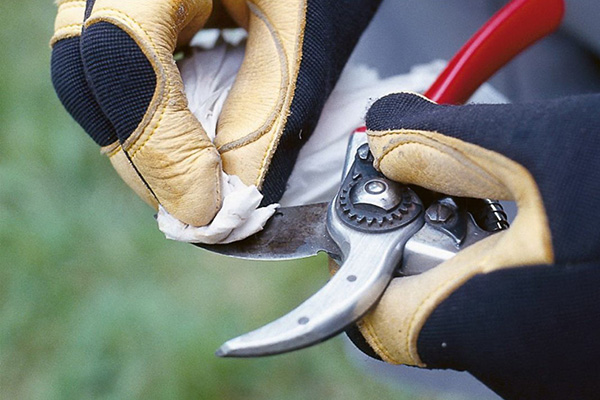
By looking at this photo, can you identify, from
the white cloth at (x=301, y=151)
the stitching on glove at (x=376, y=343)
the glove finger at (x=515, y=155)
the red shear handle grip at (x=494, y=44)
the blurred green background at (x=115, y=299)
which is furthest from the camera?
the blurred green background at (x=115, y=299)

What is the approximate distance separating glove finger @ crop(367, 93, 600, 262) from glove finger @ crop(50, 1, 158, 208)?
30cm

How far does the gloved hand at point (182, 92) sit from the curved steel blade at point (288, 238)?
0.05 m

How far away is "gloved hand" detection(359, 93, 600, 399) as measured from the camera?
586 mm

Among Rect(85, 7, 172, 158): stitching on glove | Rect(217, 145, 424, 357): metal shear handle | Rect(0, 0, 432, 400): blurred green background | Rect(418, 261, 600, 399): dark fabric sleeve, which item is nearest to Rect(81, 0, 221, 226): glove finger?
Rect(85, 7, 172, 158): stitching on glove

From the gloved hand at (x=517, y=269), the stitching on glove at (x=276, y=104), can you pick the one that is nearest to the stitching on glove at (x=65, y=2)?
the stitching on glove at (x=276, y=104)

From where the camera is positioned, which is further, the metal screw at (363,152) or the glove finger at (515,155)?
the metal screw at (363,152)

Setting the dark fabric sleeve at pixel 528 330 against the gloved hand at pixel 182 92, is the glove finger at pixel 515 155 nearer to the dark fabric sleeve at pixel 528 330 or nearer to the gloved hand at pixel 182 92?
the dark fabric sleeve at pixel 528 330

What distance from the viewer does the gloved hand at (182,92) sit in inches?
30.3

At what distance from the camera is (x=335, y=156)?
98 cm

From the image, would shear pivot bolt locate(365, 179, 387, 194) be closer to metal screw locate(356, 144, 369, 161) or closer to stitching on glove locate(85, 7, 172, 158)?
metal screw locate(356, 144, 369, 161)

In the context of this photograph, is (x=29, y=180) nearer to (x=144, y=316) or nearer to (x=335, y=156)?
(x=144, y=316)

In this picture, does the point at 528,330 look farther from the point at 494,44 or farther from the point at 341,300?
the point at 494,44

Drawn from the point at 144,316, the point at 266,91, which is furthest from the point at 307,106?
the point at 144,316

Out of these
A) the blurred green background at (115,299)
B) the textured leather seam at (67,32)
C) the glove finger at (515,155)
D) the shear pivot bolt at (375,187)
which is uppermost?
the glove finger at (515,155)
